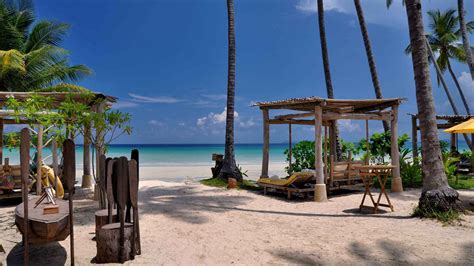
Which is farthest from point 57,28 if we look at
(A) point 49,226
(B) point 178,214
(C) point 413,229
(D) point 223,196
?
(C) point 413,229

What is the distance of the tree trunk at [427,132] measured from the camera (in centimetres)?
696

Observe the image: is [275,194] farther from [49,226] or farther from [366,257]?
[49,226]

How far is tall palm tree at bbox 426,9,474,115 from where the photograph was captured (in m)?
24.5

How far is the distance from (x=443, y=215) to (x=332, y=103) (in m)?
4.23

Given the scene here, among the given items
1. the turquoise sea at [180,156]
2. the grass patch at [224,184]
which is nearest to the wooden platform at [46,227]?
the grass patch at [224,184]

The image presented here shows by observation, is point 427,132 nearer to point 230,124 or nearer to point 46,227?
point 46,227

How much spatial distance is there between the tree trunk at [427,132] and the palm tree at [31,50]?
1467 centimetres

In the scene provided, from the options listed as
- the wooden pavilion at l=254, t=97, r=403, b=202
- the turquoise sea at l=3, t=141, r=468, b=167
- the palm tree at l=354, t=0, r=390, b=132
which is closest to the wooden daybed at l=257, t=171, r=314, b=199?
the wooden pavilion at l=254, t=97, r=403, b=202

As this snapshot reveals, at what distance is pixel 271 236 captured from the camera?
19.8 ft

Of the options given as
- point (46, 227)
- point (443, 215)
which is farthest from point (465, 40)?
point (46, 227)

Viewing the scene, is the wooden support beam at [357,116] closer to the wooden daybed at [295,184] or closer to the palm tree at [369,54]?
the wooden daybed at [295,184]

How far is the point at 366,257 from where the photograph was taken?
16.1ft

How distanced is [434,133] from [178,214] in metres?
5.65

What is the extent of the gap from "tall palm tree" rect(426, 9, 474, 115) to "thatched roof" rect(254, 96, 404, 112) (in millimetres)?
16845
